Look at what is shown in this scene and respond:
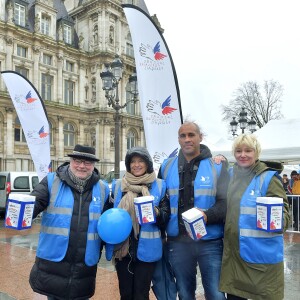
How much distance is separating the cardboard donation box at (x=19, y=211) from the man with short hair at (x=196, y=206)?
1232 mm

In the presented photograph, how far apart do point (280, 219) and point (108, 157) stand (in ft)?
105

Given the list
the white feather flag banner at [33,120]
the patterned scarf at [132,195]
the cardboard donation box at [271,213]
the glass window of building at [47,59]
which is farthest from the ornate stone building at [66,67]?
the cardboard donation box at [271,213]

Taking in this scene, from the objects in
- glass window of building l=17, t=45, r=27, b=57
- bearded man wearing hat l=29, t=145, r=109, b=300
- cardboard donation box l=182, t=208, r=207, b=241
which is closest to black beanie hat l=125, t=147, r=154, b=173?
bearded man wearing hat l=29, t=145, r=109, b=300

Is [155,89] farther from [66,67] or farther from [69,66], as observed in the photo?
[69,66]

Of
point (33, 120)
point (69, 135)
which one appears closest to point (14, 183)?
point (33, 120)

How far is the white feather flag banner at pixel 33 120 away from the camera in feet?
38.7

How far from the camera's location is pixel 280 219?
2605 millimetres

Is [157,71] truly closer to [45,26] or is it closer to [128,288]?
[128,288]

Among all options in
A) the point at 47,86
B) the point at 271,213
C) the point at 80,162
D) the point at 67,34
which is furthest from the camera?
the point at 67,34

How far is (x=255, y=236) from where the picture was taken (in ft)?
9.08

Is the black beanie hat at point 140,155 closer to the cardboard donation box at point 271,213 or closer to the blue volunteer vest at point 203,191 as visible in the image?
the blue volunteer vest at point 203,191

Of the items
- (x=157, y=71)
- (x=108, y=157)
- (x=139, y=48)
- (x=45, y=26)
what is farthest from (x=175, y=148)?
(x=45, y=26)

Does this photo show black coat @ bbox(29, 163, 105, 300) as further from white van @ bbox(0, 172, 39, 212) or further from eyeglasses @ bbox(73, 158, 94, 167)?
white van @ bbox(0, 172, 39, 212)

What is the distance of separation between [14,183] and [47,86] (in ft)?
65.2
